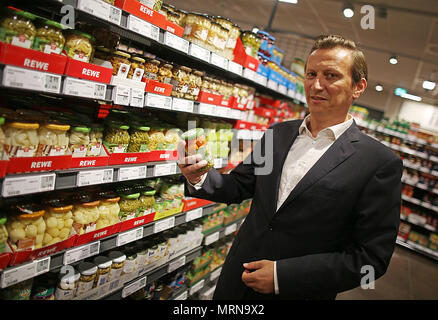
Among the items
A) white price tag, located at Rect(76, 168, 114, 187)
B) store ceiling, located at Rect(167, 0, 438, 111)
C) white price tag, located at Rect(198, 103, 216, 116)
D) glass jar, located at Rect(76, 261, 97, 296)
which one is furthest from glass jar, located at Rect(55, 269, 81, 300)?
store ceiling, located at Rect(167, 0, 438, 111)

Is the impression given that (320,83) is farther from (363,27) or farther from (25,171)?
(363,27)

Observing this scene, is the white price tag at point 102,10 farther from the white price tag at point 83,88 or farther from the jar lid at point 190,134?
the jar lid at point 190,134

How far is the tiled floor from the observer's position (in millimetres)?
3669

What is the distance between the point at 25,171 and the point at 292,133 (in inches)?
48.8

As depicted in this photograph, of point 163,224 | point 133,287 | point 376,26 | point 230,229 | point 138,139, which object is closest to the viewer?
point 138,139

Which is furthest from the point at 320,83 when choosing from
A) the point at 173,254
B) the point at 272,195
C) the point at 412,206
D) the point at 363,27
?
the point at 412,206

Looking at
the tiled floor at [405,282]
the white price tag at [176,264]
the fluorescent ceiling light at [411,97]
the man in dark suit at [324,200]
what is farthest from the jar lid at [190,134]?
the fluorescent ceiling light at [411,97]

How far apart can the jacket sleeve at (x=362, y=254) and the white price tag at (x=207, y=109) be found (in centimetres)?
121

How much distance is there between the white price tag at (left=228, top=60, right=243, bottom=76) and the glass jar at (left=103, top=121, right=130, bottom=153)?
0.98 meters

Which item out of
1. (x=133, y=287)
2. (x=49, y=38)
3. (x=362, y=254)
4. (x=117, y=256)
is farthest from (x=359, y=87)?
(x=133, y=287)

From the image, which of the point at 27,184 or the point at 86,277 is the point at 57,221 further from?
the point at 86,277

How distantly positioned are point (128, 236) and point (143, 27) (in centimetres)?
119

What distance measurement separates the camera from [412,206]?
6262 millimetres

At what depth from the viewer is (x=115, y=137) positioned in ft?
5.08
